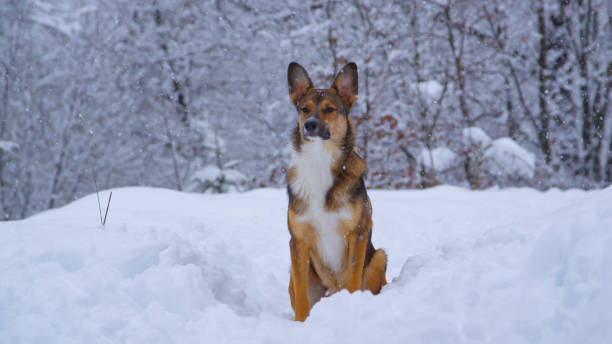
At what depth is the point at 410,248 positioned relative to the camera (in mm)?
5566

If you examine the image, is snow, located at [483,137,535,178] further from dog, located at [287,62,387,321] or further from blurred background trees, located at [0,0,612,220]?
dog, located at [287,62,387,321]

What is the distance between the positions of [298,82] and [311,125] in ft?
2.12

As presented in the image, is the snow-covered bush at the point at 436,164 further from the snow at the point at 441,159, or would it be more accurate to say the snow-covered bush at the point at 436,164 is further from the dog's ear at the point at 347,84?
→ the dog's ear at the point at 347,84

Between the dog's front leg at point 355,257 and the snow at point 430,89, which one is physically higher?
the snow at point 430,89

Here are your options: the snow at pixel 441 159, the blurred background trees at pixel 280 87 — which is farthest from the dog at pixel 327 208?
the snow at pixel 441 159

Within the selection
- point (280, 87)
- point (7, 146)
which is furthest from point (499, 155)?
point (7, 146)

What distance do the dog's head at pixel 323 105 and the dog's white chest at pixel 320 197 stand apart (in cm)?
13

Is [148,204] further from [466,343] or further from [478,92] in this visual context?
[478,92]

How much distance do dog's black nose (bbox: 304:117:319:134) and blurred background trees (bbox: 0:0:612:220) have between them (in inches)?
323

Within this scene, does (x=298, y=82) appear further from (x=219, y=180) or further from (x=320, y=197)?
(x=219, y=180)

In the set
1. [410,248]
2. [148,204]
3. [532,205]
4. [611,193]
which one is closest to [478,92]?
[532,205]

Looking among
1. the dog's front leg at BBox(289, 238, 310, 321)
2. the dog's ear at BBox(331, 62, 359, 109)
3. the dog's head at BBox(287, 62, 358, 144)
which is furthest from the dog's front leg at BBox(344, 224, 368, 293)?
the dog's ear at BBox(331, 62, 359, 109)

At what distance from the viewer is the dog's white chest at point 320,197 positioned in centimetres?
300

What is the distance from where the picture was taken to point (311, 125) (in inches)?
122
